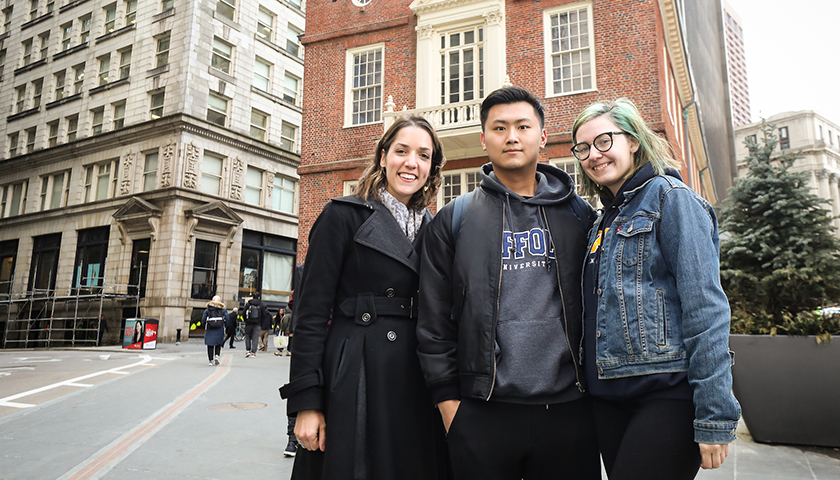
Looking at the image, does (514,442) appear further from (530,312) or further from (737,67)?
(737,67)

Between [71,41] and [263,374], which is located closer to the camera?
[263,374]

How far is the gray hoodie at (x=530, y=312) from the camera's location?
6.73ft

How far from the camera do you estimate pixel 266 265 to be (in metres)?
29.6

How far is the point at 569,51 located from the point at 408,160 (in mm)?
13863

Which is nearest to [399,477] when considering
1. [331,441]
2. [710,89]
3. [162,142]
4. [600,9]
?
[331,441]

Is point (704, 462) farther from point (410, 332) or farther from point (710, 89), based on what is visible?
point (710, 89)

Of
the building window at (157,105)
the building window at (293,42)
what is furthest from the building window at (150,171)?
the building window at (293,42)

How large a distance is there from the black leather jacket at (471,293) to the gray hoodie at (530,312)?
37mm

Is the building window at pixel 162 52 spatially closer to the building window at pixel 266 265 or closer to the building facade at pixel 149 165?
the building facade at pixel 149 165

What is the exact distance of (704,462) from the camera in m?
1.75

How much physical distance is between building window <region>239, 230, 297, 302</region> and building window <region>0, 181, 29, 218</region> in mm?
17559

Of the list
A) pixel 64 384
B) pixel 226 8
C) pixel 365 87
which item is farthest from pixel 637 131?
pixel 226 8

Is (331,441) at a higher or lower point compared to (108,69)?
lower

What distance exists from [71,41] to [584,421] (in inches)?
1644
